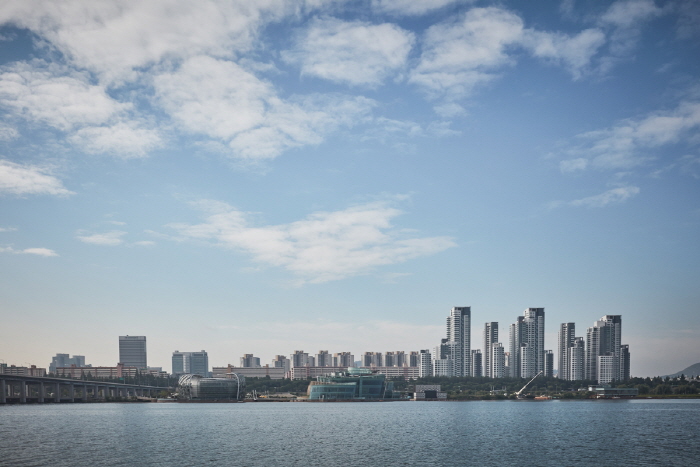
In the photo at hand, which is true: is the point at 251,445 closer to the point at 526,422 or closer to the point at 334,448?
the point at 334,448

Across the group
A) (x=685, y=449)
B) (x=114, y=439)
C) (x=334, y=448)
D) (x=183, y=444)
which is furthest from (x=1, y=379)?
(x=685, y=449)

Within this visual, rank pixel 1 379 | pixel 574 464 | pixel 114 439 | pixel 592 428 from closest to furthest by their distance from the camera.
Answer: pixel 574 464 < pixel 114 439 < pixel 592 428 < pixel 1 379

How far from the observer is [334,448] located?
231 feet

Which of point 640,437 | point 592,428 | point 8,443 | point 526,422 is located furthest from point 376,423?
point 8,443

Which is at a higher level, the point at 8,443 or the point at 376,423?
the point at 8,443

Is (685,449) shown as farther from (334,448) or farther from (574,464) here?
(334,448)

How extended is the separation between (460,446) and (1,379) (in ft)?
475

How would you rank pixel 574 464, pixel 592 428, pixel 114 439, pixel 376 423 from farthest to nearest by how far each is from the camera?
pixel 376 423 → pixel 592 428 → pixel 114 439 → pixel 574 464

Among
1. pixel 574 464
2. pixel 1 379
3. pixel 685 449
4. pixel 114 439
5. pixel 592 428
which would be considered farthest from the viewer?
pixel 1 379

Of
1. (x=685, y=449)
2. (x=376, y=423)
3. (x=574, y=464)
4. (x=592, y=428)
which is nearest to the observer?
Answer: (x=574, y=464)

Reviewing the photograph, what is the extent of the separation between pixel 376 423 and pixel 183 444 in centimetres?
4413

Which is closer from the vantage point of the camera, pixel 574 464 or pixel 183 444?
pixel 574 464

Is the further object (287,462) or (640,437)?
(640,437)

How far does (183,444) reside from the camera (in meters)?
73.3
